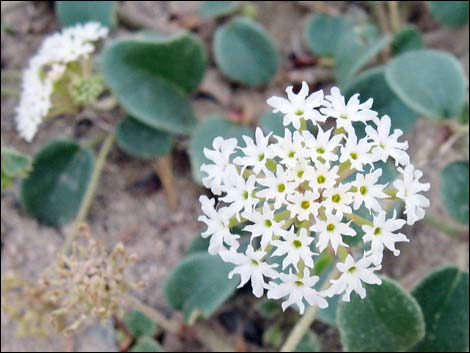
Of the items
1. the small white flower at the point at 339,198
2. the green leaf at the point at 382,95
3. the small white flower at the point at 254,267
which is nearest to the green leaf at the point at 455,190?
the green leaf at the point at 382,95

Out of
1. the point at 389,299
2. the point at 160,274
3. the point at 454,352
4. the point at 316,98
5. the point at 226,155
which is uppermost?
the point at 316,98

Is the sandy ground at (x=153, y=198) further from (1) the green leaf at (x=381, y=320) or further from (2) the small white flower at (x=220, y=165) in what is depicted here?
(2) the small white flower at (x=220, y=165)

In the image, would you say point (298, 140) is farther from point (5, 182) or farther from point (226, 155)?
point (5, 182)

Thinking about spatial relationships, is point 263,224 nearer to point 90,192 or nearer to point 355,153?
point 355,153

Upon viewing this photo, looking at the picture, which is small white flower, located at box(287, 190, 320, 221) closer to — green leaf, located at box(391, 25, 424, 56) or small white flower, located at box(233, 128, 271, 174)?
small white flower, located at box(233, 128, 271, 174)

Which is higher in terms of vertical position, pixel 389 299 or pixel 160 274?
pixel 389 299

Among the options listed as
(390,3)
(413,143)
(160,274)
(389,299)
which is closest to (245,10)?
(390,3)

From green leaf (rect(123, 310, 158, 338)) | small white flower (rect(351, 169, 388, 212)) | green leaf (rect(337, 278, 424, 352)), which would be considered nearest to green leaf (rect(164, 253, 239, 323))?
green leaf (rect(123, 310, 158, 338))
